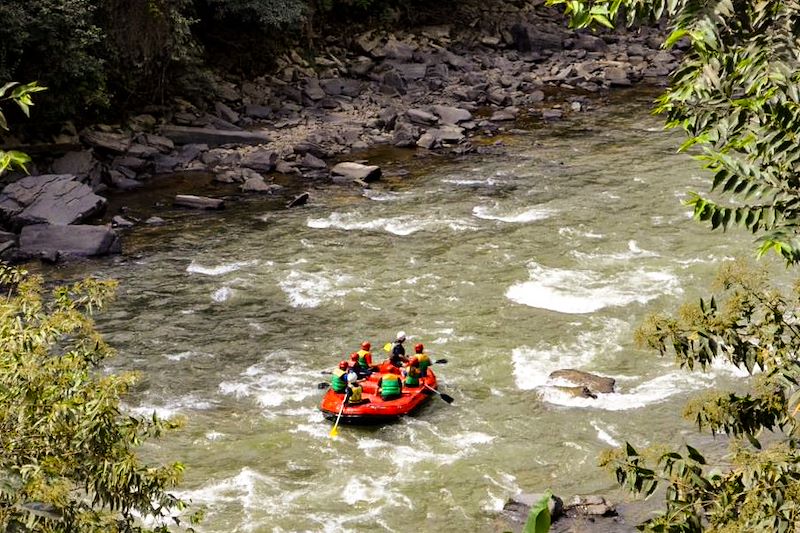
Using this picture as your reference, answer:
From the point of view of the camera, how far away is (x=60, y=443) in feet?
19.7

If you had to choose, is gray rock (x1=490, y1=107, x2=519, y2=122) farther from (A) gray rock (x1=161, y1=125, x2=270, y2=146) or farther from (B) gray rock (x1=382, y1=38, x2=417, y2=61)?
(A) gray rock (x1=161, y1=125, x2=270, y2=146)

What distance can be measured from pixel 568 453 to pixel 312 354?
5211 mm

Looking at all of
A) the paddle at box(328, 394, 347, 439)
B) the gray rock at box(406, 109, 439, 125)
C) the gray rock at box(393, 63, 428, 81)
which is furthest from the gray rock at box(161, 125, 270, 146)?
the paddle at box(328, 394, 347, 439)

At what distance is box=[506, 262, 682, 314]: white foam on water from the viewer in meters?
17.6

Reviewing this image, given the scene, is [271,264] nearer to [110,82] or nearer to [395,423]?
[395,423]

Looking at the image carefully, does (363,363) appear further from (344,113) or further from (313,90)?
(313,90)

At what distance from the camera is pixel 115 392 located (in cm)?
639

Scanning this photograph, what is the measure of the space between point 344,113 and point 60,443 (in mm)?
27397

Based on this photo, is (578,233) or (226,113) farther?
(226,113)

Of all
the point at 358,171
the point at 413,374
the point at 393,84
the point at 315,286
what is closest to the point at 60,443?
the point at 413,374

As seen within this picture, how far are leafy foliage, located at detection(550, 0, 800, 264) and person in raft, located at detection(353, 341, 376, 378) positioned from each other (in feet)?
30.4

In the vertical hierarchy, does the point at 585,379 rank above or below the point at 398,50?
below

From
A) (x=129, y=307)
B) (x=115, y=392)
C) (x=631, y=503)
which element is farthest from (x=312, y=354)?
(x=115, y=392)

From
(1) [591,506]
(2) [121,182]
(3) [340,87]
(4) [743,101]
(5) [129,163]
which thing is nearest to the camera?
(4) [743,101]
